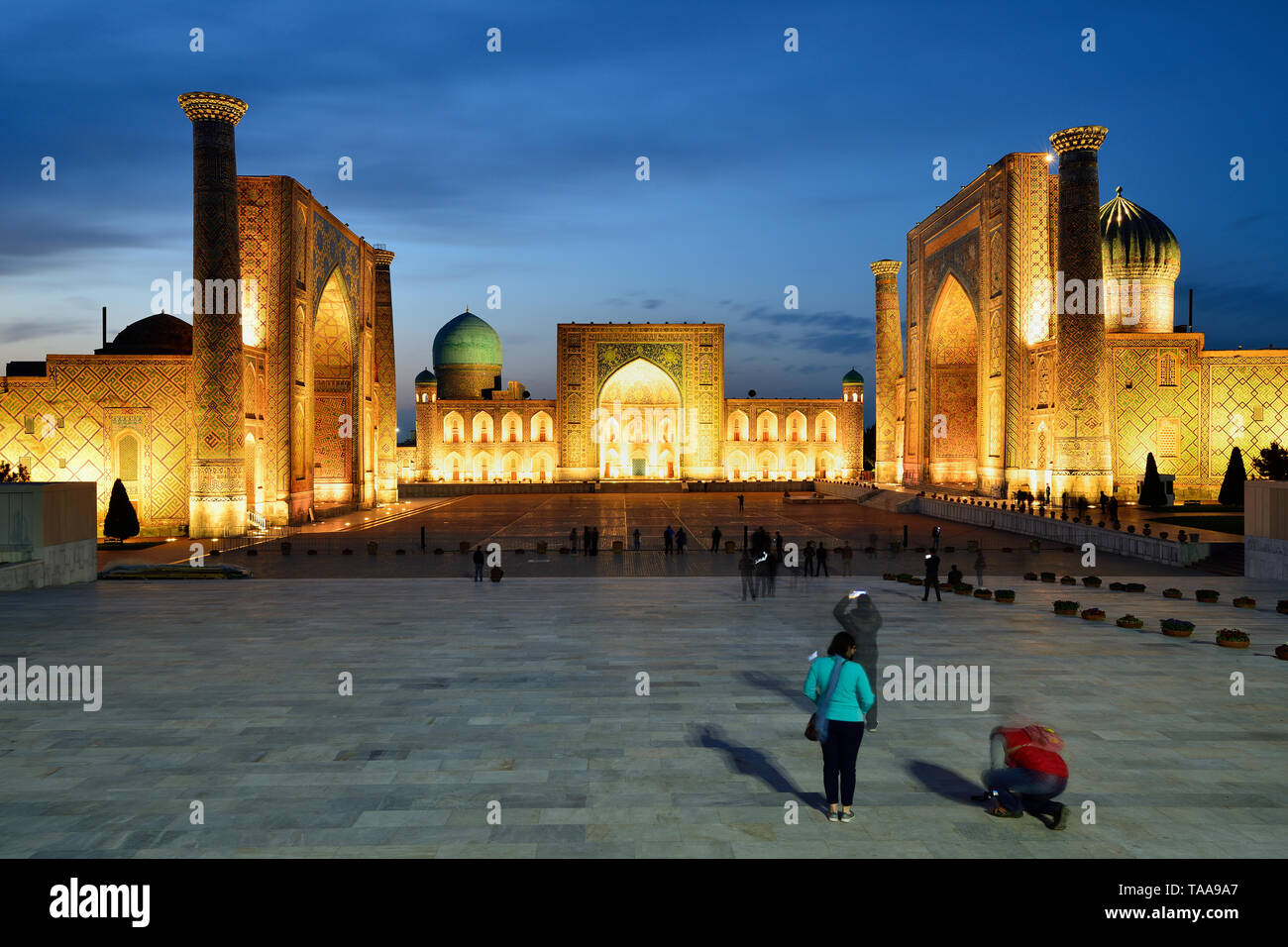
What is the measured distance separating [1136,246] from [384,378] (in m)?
28.9

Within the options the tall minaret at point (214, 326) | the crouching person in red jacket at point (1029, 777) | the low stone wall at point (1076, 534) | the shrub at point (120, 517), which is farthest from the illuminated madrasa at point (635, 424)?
the crouching person in red jacket at point (1029, 777)

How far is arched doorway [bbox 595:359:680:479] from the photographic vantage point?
5206 centimetres

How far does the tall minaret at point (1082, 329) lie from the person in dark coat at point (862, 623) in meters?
22.3

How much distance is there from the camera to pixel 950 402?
38.4 metres

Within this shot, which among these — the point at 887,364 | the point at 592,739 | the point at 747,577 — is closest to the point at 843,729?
the point at 592,739

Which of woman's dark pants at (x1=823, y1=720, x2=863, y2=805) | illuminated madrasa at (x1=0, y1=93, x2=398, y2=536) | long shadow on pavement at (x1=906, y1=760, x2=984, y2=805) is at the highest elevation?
illuminated madrasa at (x1=0, y1=93, x2=398, y2=536)

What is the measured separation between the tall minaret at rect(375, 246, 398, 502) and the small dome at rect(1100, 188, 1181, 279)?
27259 mm

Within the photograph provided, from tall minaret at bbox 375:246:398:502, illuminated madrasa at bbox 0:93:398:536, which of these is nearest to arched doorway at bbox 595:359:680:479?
tall minaret at bbox 375:246:398:502

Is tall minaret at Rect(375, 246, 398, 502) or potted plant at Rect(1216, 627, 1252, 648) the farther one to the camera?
tall minaret at Rect(375, 246, 398, 502)

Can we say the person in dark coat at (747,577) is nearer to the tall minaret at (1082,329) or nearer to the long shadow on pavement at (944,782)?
the long shadow on pavement at (944,782)

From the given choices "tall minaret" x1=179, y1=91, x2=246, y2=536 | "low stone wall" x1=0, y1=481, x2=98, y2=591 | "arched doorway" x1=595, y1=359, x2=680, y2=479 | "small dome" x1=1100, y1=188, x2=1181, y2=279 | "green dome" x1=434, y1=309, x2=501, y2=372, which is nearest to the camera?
"low stone wall" x1=0, y1=481, x2=98, y2=591

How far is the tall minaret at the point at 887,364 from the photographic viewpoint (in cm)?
4219

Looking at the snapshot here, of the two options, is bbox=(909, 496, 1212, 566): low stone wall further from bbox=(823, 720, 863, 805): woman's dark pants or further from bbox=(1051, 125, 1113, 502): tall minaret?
bbox=(823, 720, 863, 805): woman's dark pants
